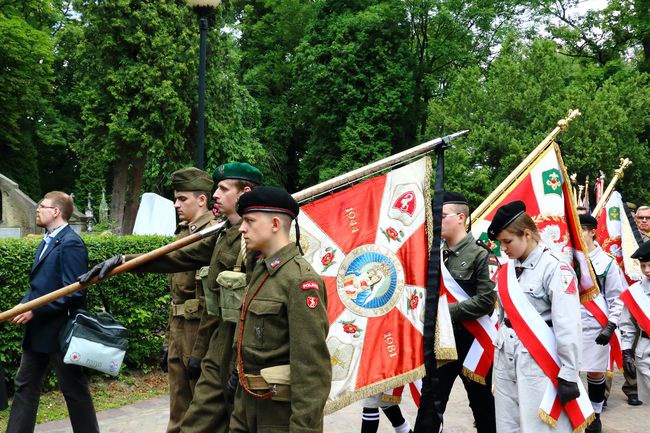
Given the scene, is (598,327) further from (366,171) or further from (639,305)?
(366,171)

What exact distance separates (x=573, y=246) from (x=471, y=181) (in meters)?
17.9

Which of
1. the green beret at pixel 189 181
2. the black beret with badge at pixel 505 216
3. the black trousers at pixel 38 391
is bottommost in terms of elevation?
the black trousers at pixel 38 391

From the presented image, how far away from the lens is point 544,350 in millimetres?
4594

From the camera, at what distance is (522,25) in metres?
33.4

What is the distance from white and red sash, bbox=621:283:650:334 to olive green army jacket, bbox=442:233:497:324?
2381 mm

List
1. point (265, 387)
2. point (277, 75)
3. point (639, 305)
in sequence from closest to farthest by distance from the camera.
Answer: point (265, 387)
point (639, 305)
point (277, 75)

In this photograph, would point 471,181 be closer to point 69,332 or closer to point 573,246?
point 573,246

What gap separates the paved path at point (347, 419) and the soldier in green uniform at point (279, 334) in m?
3.52

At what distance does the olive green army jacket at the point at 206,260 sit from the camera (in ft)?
15.6

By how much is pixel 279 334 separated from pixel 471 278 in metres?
2.71

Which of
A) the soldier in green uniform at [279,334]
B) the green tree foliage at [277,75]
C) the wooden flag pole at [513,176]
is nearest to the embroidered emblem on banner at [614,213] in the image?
the wooden flag pole at [513,176]

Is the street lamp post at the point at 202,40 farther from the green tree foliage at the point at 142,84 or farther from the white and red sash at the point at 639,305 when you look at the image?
the green tree foliage at the point at 142,84

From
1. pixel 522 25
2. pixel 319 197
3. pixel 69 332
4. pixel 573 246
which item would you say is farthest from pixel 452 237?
pixel 522 25

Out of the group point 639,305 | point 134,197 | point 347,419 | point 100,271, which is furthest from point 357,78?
point 100,271
